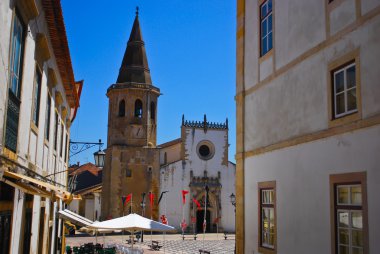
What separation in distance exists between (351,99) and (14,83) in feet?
17.7

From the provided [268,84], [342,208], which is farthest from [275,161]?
[342,208]

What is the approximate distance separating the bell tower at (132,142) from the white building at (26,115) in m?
32.8

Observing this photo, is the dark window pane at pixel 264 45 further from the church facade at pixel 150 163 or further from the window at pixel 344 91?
the church facade at pixel 150 163

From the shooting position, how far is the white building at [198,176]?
46219 millimetres

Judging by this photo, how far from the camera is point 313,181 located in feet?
29.7

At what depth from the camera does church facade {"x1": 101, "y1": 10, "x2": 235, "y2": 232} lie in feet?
147

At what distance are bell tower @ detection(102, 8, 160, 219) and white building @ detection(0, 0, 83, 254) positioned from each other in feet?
108

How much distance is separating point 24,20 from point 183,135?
134 ft

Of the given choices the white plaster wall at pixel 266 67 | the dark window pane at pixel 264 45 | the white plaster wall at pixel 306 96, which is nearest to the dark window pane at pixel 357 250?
the white plaster wall at pixel 306 96

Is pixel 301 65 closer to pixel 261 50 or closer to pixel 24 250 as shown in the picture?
pixel 261 50

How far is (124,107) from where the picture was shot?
152 ft

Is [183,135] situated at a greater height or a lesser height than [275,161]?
greater

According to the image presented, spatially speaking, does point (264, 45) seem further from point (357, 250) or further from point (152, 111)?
point (152, 111)

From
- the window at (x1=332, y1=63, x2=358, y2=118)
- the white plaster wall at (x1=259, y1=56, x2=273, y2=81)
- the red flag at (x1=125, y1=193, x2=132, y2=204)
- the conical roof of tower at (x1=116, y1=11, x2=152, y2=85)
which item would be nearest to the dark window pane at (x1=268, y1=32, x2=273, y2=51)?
the white plaster wall at (x1=259, y1=56, x2=273, y2=81)
